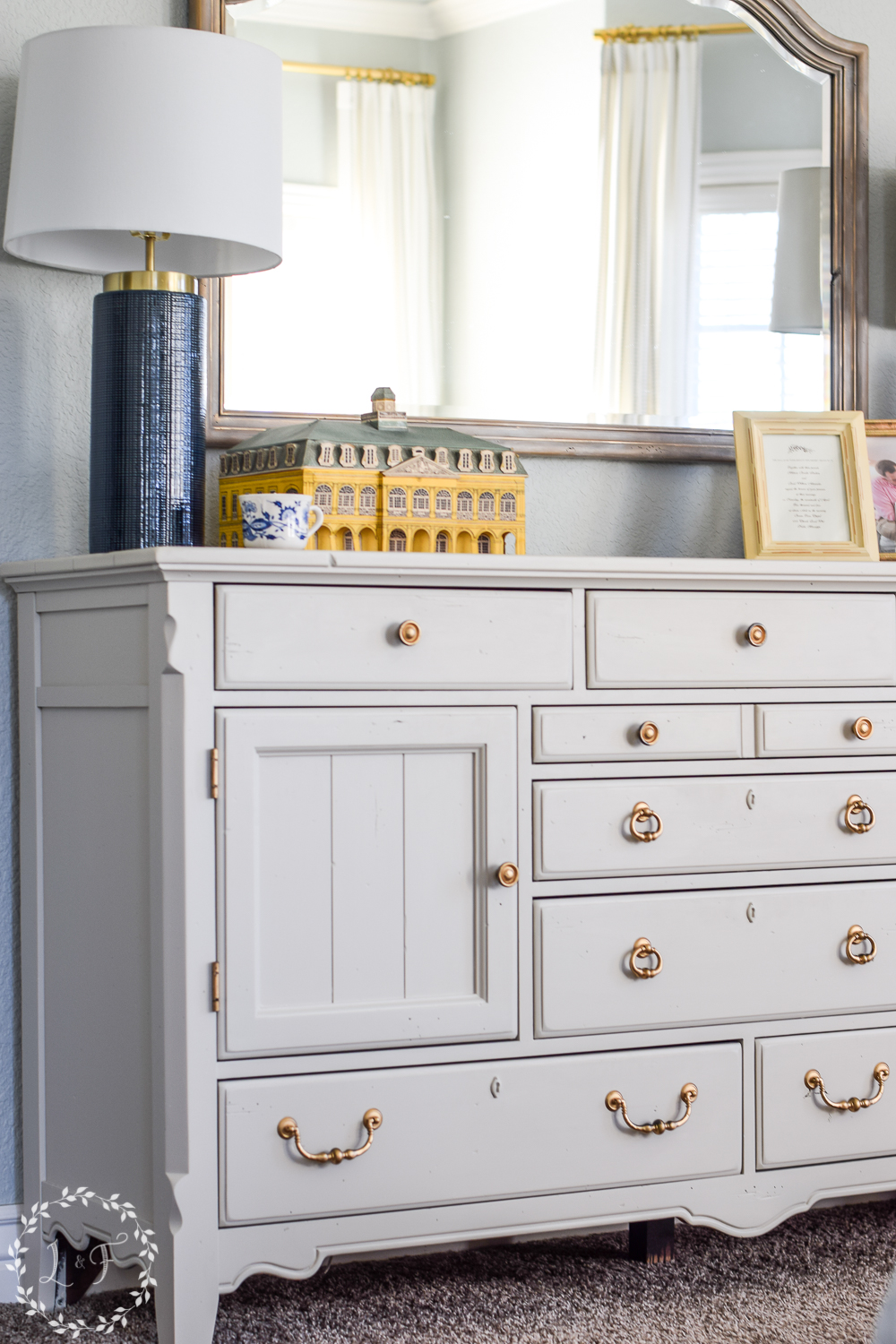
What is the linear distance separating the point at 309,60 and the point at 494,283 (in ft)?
1.38

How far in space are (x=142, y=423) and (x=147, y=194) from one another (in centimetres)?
27

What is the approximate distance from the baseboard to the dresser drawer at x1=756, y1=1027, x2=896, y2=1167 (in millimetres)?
1010

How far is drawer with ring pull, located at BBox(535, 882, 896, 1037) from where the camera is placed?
1.52m

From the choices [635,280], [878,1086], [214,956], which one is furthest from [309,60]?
[878,1086]

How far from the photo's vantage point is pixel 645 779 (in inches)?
61.1

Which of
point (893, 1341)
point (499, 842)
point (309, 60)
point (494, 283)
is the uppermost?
point (309, 60)

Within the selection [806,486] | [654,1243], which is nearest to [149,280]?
[806,486]

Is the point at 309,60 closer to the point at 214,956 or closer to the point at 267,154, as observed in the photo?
the point at 267,154

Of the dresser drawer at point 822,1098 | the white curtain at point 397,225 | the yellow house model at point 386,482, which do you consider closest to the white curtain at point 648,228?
the white curtain at point 397,225

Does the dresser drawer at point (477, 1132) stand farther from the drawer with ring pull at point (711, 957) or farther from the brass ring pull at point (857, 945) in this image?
the brass ring pull at point (857, 945)

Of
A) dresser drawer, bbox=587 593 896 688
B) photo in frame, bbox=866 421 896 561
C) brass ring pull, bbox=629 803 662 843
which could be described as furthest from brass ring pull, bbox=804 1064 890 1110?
photo in frame, bbox=866 421 896 561

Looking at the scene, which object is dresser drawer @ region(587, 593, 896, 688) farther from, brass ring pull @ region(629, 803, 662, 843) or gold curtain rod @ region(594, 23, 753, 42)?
gold curtain rod @ region(594, 23, 753, 42)

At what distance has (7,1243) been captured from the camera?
1708mm

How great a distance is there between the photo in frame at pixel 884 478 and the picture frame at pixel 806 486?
0.06 metres
